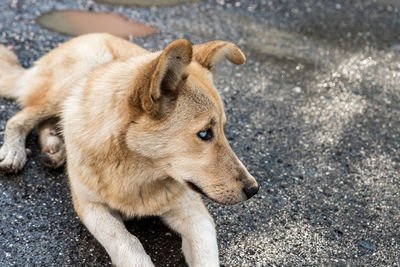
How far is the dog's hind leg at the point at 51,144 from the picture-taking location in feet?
12.0

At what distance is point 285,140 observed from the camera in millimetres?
4406

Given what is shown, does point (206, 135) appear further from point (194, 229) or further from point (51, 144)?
point (51, 144)

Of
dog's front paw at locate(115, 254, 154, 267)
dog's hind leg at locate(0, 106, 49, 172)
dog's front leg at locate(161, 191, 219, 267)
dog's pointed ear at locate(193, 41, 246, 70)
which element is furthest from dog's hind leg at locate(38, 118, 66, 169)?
dog's pointed ear at locate(193, 41, 246, 70)

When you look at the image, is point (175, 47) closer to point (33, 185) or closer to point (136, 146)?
point (136, 146)

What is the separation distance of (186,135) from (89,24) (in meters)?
3.55

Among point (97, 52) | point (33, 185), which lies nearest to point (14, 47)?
point (97, 52)

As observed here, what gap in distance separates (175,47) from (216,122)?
0.61 m

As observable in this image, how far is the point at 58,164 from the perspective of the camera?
368 cm

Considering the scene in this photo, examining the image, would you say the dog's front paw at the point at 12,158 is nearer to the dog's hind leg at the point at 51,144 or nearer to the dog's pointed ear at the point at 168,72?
the dog's hind leg at the point at 51,144

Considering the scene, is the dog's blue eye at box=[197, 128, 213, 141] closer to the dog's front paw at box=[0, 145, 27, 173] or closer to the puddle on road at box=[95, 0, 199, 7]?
the dog's front paw at box=[0, 145, 27, 173]

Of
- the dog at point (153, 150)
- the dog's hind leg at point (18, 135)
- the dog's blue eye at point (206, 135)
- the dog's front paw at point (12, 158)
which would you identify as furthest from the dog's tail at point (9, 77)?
the dog's blue eye at point (206, 135)

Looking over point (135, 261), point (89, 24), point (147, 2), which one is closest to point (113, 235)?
point (135, 261)

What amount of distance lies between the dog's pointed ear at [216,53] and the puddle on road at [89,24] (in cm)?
270

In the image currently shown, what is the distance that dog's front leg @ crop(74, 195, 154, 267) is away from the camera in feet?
9.20
